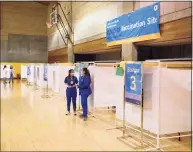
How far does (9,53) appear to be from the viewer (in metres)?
22.6

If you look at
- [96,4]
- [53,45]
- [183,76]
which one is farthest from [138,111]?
[53,45]

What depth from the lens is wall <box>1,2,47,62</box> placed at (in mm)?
22281

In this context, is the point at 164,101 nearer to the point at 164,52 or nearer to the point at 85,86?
the point at 85,86

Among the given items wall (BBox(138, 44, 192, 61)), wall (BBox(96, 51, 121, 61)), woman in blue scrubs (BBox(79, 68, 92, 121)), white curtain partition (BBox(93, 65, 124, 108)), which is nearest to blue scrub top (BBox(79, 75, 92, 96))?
woman in blue scrubs (BBox(79, 68, 92, 121))

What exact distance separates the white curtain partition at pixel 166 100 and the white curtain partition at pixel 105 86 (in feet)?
7.51

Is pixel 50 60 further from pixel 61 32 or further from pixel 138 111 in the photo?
pixel 138 111

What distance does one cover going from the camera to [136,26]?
27.1 feet

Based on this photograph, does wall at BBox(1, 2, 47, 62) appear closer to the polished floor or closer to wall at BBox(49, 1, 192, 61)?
wall at BBox(49, 1, 192, 61)

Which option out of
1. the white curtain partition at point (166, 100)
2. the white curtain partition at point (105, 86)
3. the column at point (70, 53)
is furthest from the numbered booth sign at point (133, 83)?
the column at point (70, 53)

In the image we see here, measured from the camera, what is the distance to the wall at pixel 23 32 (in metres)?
22.3

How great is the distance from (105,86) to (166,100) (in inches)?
111

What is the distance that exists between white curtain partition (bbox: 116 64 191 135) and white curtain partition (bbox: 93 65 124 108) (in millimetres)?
2288

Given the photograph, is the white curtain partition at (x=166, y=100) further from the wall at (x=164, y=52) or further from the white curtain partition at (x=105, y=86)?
the wall at (x=164, y=52)

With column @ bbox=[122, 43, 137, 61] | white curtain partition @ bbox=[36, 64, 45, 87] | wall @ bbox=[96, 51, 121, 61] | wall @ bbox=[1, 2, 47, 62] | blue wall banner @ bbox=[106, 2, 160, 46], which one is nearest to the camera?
blue wall banner @ bbox=[106, 2, 160, 46]
